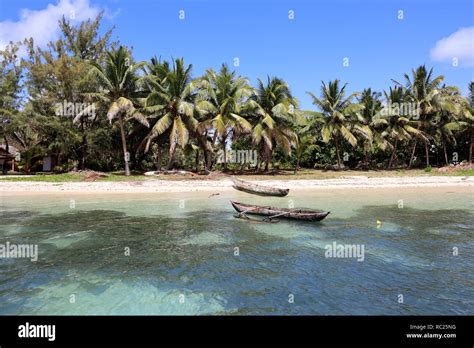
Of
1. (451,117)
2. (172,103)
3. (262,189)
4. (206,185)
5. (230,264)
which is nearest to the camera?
(230,264)

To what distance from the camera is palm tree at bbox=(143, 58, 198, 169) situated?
3350 centimetres

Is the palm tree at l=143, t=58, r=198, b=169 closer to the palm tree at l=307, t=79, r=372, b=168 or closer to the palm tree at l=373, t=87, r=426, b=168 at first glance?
the palm tree at l=307, t=79, r=372, b=168

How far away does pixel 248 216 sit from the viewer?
60.2ft

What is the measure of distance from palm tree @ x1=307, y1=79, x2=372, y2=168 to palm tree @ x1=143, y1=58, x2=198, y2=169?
48.9 ft

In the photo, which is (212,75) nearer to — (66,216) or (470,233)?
(66,216)

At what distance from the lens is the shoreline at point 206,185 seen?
28.6 m

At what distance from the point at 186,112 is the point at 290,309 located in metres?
27.4

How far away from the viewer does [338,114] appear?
133 ft

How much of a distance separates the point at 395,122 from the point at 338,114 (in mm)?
7637

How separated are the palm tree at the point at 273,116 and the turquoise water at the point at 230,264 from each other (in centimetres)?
1675

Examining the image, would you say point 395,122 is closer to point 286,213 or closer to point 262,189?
point 262,189

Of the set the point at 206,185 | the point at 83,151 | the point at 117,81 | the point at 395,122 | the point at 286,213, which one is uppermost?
the point at 117,81

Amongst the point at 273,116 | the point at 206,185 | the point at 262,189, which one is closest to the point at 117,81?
the point at 206,185
